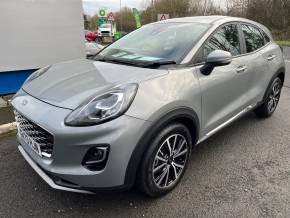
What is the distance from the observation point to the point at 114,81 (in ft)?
8.70

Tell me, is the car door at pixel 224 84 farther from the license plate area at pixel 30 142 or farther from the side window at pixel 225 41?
the license plate area at pixel 30 142

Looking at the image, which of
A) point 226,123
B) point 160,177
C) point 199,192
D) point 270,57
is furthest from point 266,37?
point 160,177

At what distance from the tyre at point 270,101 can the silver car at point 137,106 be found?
95 centimetres

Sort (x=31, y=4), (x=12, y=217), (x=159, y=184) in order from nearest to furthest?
(x=12, y=217) < (x=159, y=184) < (x=31, y=4)

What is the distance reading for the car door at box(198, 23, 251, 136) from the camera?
3111mm

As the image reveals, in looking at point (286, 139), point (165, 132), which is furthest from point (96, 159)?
point (286, 139)

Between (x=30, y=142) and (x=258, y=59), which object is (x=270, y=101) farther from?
(x=30, y=142)

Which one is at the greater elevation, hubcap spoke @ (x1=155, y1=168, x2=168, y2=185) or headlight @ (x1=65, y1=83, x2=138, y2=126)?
headlight @ (x1=65, y1=83, x2=138, y2=126)

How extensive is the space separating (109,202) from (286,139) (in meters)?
2.70

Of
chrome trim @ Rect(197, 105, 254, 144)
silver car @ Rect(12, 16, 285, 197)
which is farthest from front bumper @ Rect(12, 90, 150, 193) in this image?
chrome trim @ Rect(197, 105, 254, 144)

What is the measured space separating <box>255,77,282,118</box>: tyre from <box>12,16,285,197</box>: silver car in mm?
949

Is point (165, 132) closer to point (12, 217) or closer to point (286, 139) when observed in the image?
point (12, 217)

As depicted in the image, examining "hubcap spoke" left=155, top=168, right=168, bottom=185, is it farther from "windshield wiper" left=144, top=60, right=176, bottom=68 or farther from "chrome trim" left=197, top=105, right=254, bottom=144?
"windshield wiper" left=144, top=60, right=176, bottom=68

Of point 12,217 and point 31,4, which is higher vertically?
point 31,4
